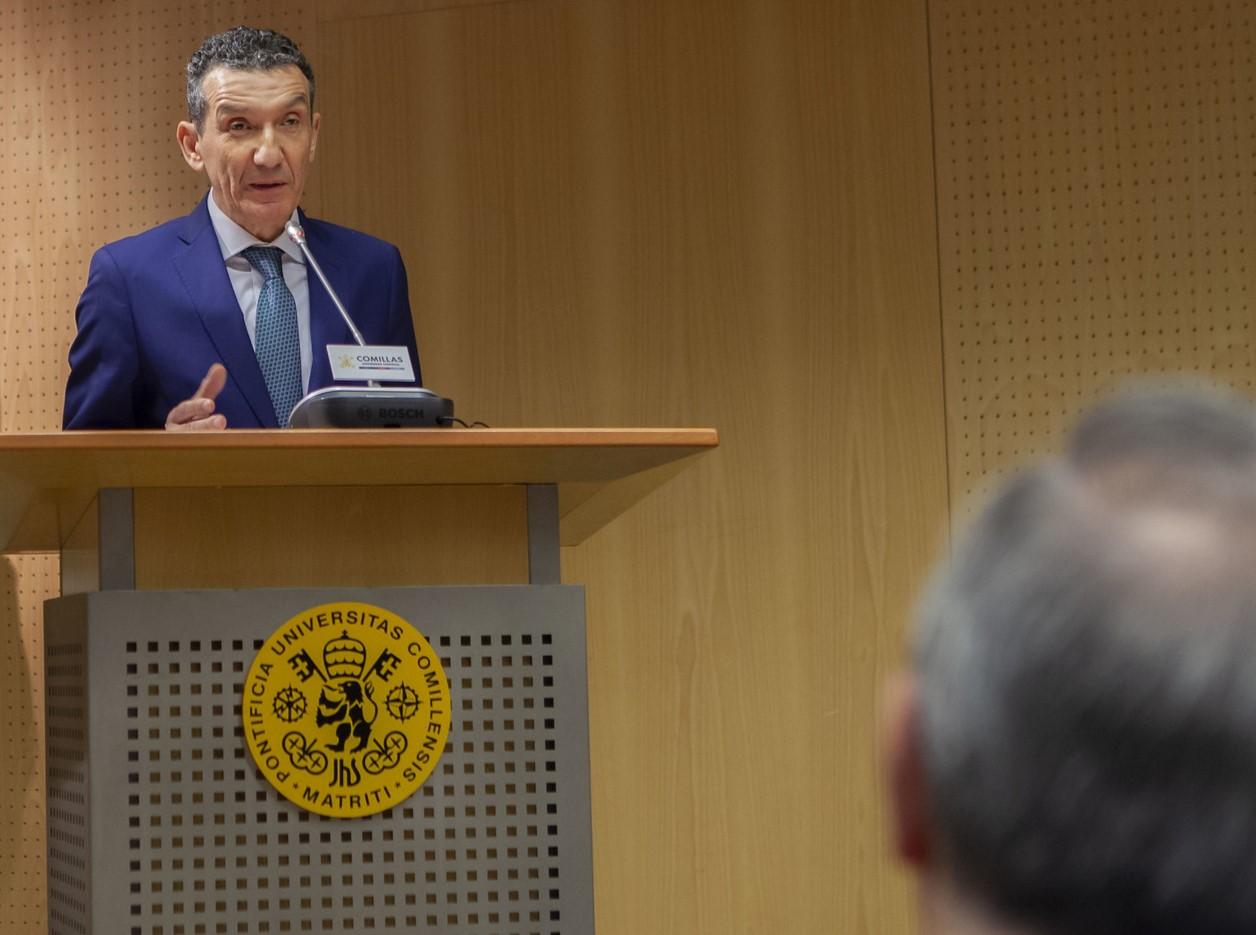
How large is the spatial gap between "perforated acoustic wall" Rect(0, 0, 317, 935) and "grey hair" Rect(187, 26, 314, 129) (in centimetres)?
130

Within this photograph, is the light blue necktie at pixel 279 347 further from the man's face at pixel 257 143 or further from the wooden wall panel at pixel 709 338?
the wooden wall panel at pixel 709 338

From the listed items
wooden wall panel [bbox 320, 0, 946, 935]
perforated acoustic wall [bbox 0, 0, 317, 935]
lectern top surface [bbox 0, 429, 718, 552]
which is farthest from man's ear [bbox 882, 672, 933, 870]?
perforated acoustic wall [bbox 0, 0, 317, 935]

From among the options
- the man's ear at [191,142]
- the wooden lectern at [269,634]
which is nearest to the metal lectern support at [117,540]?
the wooden lectern at [269,634]

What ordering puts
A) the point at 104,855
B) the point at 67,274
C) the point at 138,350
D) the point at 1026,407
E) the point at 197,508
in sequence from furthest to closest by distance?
the point at 67,274
the point at 1026,407
the point at 138,350
the point at 197,508
the point at 104,855

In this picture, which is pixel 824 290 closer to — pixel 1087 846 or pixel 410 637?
pixel 410 637

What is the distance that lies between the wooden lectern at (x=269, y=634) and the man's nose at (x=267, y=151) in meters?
0.89

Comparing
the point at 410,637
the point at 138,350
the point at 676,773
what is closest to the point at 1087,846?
the point at 410,637

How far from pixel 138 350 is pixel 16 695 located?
182cm

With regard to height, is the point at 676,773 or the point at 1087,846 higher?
the point at 1087,846

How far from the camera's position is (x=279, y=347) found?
8.41 feet

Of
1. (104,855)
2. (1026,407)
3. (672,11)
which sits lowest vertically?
(104,855)

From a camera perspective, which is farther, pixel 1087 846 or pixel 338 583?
pixel 338 583

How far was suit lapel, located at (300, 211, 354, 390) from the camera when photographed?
2529 millimetres

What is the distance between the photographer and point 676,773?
388 cm
